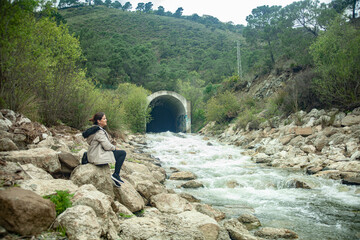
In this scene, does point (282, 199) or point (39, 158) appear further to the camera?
point (282, 199)

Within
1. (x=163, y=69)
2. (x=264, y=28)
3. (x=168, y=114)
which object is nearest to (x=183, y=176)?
(x=168, y=114)

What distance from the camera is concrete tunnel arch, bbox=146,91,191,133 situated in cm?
2932

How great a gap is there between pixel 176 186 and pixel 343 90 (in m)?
10.5

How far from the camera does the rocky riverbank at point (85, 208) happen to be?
2686 millimetres

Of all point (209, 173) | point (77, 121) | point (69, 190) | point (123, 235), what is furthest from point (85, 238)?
point (77, 121)

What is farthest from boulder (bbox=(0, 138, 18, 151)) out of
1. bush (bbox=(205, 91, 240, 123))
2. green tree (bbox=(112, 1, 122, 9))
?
green tree (bbox=(112, 1, 122, 9))

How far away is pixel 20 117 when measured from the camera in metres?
7.25

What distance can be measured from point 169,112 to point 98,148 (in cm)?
3332

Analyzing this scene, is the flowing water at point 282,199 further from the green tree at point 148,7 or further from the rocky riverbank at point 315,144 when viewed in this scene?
the green tree at point 148,7

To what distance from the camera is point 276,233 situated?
4.54m

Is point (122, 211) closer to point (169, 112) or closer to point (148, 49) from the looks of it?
point (169, 112)

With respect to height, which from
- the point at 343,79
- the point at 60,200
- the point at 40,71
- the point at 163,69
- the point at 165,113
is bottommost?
the point at 165,113

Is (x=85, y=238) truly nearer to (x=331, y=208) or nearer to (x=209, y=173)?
(x=331, y=208)

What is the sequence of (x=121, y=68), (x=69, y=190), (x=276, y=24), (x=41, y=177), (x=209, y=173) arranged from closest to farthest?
(x=69, y=190), (x=41, y=177), (x=209, y=173), (x=276, y=24), (x=121, y=68)
